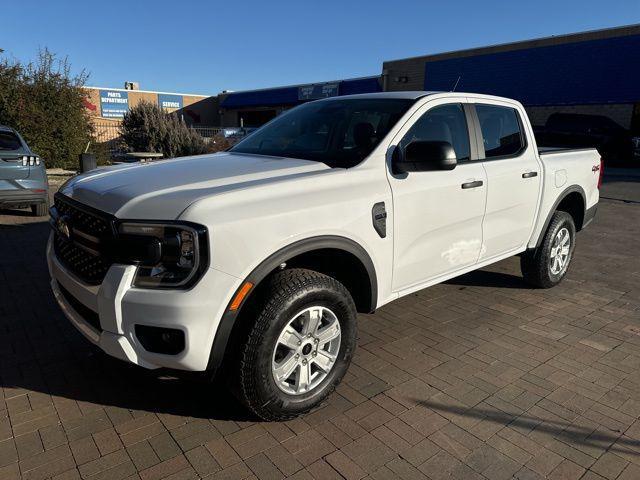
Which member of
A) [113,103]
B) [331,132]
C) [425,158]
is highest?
[113,103]

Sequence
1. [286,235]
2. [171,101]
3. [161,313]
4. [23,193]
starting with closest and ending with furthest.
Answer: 1. [161,313]
2. [286,235]
3. [23,193]
4. [171,101]

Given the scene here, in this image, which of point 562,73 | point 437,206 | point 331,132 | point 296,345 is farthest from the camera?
point 562,73

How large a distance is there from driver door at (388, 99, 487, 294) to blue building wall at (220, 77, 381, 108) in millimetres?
29621

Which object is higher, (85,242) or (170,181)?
(170,181)

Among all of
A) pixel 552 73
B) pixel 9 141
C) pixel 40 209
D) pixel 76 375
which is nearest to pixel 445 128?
pixel 76 375

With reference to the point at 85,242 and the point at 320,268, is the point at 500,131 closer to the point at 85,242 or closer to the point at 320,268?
the point at 320,268

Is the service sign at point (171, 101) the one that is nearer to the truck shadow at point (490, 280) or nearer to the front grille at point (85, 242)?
the truck shadow at point (490, 280)

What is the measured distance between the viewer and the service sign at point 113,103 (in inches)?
1749

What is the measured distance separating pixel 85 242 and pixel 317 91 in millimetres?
36415

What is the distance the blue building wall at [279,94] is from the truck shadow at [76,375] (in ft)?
99.3

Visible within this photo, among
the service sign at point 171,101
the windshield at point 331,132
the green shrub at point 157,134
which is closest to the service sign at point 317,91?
the service sign at point 171,101

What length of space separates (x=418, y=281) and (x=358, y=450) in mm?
1365

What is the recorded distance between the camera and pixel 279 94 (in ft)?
136

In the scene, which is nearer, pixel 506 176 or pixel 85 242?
pixel 85 242
